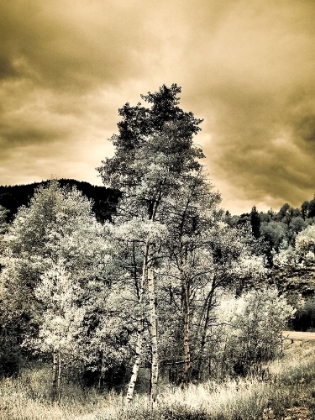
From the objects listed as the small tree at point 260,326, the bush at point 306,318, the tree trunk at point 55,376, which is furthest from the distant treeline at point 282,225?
the tree trunk at point 55,376

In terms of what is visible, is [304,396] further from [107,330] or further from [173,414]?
[107,330]

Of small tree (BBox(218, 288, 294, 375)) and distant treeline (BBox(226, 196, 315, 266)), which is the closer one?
small tree (BBox(218, 288, 294, 375))

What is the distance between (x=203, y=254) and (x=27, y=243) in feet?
44.0

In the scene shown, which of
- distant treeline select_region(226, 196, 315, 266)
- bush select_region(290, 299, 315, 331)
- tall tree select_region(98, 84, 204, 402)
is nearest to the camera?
tall tree select_region(98, 84, 204, 402)

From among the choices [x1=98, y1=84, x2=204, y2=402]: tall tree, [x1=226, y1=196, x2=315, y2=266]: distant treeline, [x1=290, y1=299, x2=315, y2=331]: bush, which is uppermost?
[x1=226, y1=196, x2=315, y2=266]: distant treeline

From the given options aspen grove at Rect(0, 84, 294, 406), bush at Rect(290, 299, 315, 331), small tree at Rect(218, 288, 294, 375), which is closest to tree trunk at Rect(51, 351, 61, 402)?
aspen grove at Rect(0, 84, 294, 406)

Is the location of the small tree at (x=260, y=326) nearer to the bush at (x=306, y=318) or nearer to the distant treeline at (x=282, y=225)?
the bush at (x=306, y=318)

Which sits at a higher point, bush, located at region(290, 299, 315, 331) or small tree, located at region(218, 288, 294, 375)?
small tree, located at region(218, 288, 294, 375)

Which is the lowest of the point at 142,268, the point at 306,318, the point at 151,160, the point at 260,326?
the point at 306,318

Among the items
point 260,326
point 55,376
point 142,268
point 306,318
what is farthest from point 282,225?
point 55,376

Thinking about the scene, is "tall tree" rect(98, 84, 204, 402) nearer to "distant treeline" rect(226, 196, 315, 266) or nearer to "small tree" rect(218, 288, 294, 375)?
"small tree" rect(218, 288, 294, 375)

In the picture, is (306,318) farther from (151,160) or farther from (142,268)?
(151,160)

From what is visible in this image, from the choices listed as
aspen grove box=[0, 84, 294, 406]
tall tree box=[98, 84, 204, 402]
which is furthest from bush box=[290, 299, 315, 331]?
tall tree box=[98, 84, 204, 402]

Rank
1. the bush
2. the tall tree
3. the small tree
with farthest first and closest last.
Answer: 1. the bush
2. the small tree
3. the tall tree
